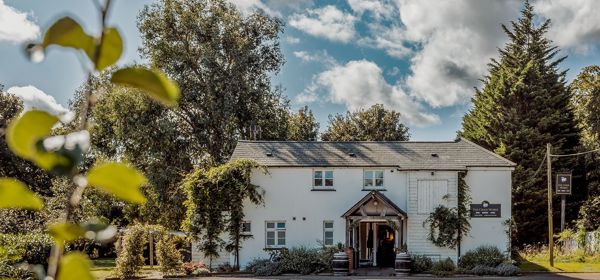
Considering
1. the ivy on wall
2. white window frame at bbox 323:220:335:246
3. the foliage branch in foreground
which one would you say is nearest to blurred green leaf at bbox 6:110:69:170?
the foliage branch in foreground

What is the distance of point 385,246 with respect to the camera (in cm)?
2750

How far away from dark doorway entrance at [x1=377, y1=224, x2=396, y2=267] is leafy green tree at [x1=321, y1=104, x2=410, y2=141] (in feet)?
88.8

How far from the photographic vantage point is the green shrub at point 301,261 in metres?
25.0

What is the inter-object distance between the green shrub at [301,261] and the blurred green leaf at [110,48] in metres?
24.7

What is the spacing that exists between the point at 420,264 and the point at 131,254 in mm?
10584

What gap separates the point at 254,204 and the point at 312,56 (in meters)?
14.9

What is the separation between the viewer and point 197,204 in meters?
26.5

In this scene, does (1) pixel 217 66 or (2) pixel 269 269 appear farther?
(1) pixel 217 66

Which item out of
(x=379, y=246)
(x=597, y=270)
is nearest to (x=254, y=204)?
(x=379, y=246)

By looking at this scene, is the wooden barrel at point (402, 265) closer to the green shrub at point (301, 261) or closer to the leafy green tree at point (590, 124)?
the green shrub at point (301, 261)

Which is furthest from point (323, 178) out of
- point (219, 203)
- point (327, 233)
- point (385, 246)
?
point (219, 203)

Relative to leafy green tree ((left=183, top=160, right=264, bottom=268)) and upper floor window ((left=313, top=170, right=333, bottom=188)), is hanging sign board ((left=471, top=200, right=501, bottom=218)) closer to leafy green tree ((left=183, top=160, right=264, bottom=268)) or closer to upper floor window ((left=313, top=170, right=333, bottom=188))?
upper floor window ((left=313, top=170, right=333, bottom=188))

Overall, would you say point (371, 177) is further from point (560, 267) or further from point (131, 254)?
point (131, 254)

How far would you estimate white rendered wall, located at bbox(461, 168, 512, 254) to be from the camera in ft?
87.2
